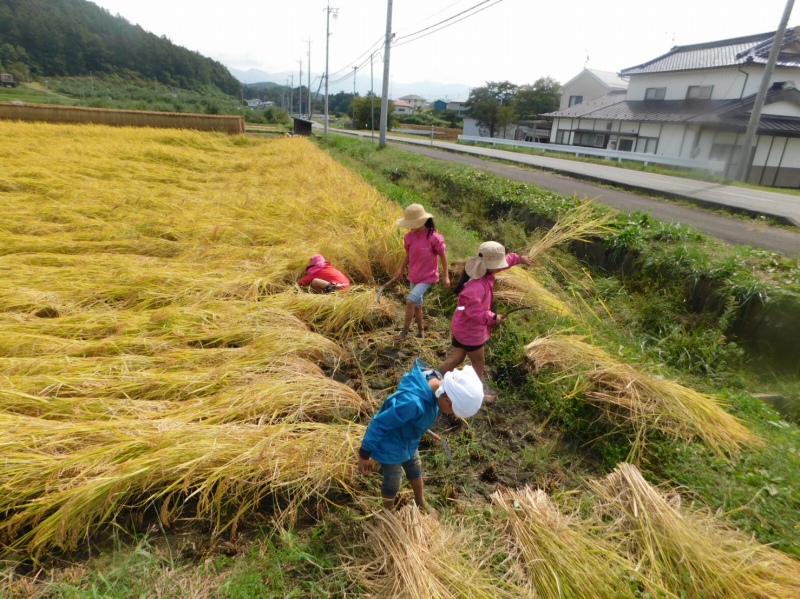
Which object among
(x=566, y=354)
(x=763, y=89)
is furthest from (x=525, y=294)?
(x=763, y=89)

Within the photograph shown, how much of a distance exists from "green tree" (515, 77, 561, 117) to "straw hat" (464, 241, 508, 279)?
46.8m

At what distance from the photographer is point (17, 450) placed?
2.23 m

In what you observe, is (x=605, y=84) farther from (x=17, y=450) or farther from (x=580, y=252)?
(x=17, y=450)

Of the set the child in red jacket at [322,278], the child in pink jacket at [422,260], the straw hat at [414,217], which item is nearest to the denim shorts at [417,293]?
the child in pink jacket at [422,260]

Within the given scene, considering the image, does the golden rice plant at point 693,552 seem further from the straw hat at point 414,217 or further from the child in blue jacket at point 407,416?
the straw hat at point 414,217

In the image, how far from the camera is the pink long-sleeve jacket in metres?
3.07

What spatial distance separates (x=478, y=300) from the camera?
306 centimetres

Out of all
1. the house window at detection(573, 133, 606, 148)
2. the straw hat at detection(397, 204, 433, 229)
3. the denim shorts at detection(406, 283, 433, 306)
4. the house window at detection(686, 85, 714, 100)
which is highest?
the house window at detection(686, 85, 714, 100)

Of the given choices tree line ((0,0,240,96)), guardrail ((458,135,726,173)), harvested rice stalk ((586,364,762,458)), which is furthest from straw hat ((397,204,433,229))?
tree line ((0,0,240,96))

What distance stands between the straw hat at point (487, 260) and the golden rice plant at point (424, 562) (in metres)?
1.57

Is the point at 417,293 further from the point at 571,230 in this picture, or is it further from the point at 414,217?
the point at 571,230

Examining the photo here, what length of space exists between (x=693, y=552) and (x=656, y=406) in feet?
3.54

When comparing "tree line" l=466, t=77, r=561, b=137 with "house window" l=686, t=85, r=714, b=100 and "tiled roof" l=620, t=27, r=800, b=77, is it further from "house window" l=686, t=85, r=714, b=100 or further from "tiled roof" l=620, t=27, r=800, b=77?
"house window" l=686, t=85, r=714, b=100

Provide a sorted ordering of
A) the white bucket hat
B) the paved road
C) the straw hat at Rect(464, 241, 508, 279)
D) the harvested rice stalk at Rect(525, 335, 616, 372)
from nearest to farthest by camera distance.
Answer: the white bucket hat < the straw hat at Rect(464, 241, 508, 279) < the harvested rice stalk at Rect(525, 335, 616, 372) < the paved road
